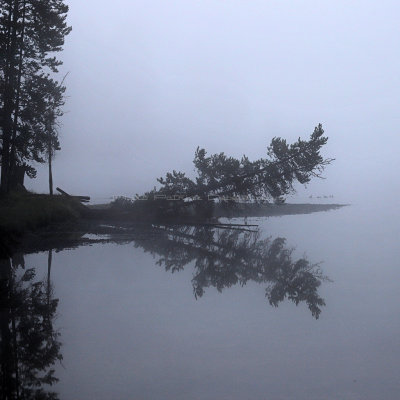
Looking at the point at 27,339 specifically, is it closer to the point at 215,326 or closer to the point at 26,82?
the point at 215,326

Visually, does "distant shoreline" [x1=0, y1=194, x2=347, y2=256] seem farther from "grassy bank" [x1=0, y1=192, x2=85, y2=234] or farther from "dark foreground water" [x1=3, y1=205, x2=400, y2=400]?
"dark foreground water" [x1=3, y1=205, x2=400, y2=400]

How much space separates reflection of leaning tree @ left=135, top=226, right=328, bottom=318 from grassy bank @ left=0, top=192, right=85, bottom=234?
14.7 ft

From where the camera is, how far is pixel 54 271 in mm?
12969

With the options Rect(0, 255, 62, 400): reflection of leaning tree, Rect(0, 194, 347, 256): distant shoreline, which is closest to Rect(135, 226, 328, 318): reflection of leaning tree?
Rect(0, 194, 347, 256): distant shoreline

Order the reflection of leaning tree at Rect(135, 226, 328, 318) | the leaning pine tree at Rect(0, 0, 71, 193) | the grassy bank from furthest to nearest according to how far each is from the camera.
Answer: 1. the leaning pine tree at Rect(0, 0, 71, 193)
2. the grassy bank
3. the reflection of leaning tree at Rect(135, 226, 328, 318)

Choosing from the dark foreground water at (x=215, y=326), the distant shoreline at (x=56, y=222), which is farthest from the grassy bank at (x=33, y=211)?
→ the dark foreground water at (x=215, y=326)

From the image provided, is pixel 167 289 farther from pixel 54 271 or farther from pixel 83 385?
pixel 83 385

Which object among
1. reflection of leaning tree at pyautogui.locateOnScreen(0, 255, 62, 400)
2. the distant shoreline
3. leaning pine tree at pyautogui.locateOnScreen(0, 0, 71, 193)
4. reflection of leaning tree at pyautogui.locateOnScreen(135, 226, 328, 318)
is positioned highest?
leaning pine tree at pyautogui.locateOnScreen(0, 0, 71, 193)

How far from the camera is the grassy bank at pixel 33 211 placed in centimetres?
1984

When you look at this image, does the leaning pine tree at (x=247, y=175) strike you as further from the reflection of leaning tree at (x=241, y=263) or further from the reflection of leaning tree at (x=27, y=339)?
the reflection of leaning tree at (x=27, y=339)

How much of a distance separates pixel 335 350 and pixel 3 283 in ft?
23.7

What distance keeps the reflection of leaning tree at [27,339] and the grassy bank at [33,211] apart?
255 inches

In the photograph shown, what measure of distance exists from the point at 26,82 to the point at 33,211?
30.9 feet

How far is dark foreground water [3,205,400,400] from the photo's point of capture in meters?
5.95
